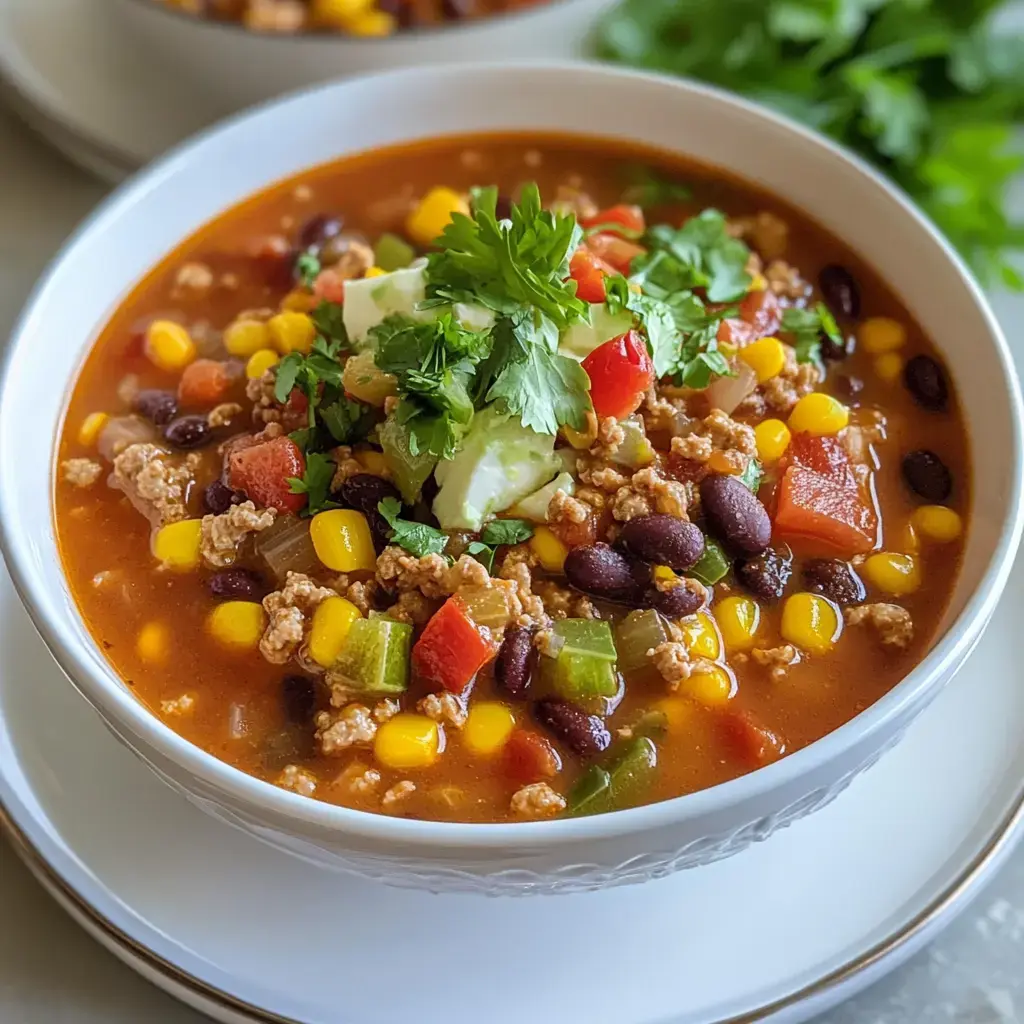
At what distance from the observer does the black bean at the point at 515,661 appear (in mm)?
2660

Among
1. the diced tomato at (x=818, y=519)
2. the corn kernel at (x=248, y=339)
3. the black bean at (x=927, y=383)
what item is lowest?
the diced tomato at (x=818, y=519)

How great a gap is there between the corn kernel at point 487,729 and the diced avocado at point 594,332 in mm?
833

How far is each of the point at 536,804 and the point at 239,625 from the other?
77cm

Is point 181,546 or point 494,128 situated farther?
point 494,128

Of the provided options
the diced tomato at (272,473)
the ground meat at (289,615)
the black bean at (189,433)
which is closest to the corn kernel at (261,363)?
the black bean at (189,433)

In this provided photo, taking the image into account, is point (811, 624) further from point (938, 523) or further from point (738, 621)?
point (938, 523)

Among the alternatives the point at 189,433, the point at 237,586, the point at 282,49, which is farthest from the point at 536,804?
the point at 282,49

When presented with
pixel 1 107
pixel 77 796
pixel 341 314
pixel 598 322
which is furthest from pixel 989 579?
pixel 1 107

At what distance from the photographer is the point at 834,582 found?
283 centimetres

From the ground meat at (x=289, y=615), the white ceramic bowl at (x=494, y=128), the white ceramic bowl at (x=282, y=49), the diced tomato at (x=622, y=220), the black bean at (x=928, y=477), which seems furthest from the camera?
the white ceramic bowl at (x=282, y=49)

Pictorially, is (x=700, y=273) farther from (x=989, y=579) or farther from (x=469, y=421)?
(x=989, y=579)

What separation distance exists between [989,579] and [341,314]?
1.65m

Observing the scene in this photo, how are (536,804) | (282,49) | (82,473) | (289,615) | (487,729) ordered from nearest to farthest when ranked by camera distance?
1. (536,804)
2. (487,729)
3. (289,615)
4. (82,473)
5. (282,49)

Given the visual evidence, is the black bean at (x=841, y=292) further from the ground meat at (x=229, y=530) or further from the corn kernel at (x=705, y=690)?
the ground meat at (x=229, y=530)
